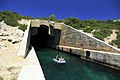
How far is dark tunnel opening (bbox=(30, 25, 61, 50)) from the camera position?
39.7m

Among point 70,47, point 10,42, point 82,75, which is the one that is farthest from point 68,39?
point 82,75

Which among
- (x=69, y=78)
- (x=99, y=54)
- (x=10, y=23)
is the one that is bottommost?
(x=69, y=78)

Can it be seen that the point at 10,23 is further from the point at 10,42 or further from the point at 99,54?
the point at 99,54

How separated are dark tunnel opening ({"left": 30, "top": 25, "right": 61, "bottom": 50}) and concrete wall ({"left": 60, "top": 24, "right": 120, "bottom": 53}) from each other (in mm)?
2486

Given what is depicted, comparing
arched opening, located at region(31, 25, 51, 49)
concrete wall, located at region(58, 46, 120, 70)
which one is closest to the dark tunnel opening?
arched opening, located at region(31, 25, 51, 49)

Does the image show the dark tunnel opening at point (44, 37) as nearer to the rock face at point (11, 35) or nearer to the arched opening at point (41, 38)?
the arched opening at point (41, 38)

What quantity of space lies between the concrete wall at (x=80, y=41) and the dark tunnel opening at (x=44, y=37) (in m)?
2.49

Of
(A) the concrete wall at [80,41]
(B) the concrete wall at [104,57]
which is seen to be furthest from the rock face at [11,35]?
(B) the concrete wall at [104,57]

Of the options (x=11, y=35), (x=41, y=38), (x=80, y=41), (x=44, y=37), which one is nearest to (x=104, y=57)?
(x=80, y=41)

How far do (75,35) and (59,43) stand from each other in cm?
696

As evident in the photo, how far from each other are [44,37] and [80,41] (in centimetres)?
1867

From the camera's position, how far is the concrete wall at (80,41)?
1018 inches

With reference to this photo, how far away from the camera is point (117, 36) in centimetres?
3853

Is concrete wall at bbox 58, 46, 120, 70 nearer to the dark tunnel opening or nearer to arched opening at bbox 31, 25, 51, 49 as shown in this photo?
the dark tunnel opening
